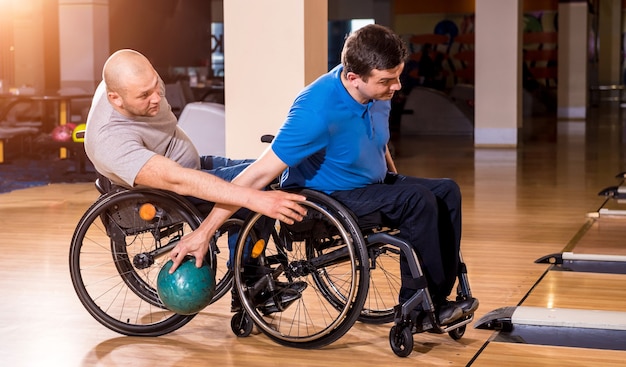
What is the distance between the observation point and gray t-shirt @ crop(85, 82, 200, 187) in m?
3.11

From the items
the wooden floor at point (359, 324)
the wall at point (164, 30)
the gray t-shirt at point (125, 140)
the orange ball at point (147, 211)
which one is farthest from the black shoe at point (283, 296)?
the wall at point (164, 30)

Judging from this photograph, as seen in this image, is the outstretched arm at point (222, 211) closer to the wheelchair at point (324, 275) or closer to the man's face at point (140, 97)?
the wheelchair at point (324, 275)

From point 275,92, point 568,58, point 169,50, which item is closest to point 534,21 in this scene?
point 568,58

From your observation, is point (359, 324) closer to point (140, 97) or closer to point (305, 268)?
point (305, 268)

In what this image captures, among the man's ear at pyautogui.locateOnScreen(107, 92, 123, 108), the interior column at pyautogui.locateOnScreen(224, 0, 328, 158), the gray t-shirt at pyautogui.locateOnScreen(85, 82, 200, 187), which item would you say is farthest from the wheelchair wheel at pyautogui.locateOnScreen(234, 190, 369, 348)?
the interior column at pyautogui.locateOnScreen(224, 0, 328, 158)

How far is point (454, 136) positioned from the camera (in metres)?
13.7

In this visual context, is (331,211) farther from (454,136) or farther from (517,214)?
→ (454,136)

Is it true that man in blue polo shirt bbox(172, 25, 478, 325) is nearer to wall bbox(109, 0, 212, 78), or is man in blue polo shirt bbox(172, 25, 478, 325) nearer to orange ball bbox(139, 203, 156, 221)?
orange ball bbox(139, 203, 156, 221)

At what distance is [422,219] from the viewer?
296 centimetres

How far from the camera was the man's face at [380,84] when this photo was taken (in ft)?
9.77

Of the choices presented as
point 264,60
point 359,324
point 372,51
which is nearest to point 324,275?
point 359,324

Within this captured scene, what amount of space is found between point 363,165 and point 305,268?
37 cm

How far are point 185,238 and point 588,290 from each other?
1.81m

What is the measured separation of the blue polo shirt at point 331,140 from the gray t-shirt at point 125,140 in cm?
44
